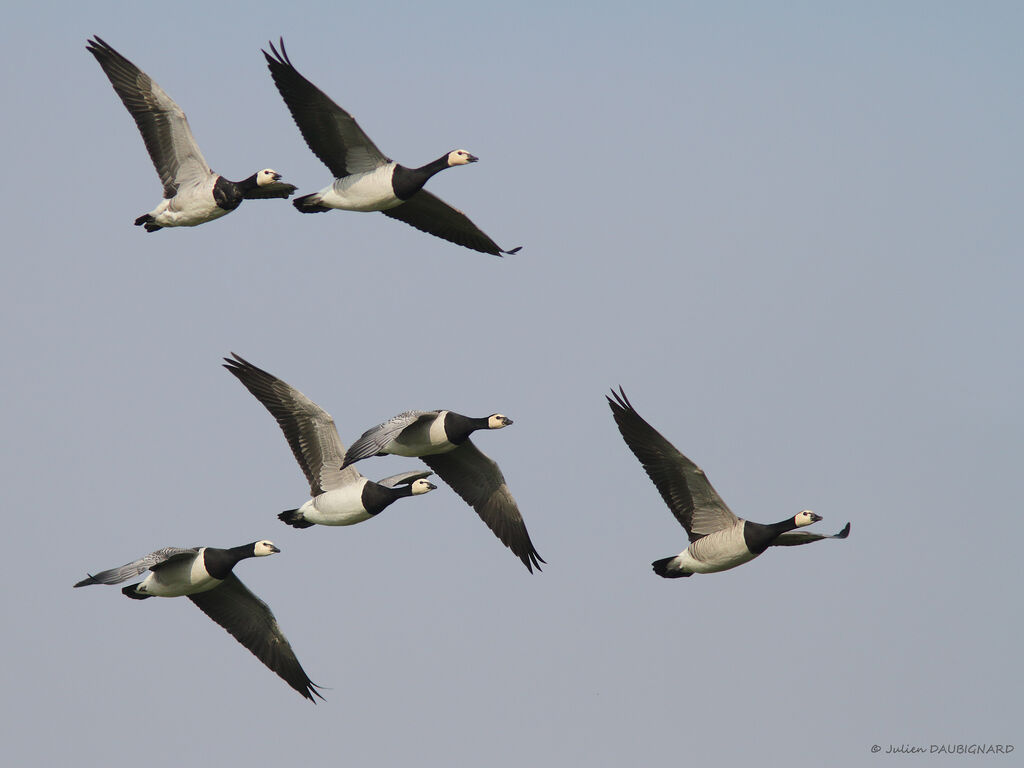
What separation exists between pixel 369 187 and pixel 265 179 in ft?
4.89

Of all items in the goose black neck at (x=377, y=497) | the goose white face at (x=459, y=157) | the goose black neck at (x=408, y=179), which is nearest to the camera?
the goose black neck at (x=377, y=497)

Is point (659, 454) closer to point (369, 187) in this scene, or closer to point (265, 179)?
point (369, 187)

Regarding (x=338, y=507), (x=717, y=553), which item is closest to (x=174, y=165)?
(x=338, y=507)

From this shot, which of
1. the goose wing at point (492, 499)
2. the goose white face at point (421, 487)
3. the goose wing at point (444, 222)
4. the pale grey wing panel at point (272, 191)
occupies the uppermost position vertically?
the pale grey wing panel at point (272, 191)

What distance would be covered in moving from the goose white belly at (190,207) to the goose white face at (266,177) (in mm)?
602

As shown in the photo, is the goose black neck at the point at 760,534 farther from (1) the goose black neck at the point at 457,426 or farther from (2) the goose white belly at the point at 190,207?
(2) the goose white belly at the point at 190,207

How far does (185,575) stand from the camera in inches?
635

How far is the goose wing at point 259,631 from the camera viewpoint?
17.1m

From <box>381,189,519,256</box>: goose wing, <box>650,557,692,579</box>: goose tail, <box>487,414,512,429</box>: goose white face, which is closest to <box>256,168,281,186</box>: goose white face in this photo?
<box>381,189,519,256</box>: goose wing

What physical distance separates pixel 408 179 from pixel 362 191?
669 mm

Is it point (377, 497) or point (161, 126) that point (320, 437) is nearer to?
point (377, 497)

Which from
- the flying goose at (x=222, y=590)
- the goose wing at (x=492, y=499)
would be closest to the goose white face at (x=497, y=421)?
the goose wing at (x=492, y=499)

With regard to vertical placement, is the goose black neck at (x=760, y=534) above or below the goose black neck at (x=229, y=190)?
below

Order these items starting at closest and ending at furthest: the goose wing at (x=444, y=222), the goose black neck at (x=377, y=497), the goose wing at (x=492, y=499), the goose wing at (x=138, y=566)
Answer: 1. the goose wing at (x=138, y=566)
2. the goose black neck at (x=377, y=497)
3. the goose wing at (x=492, y=499)
4. the goose wing at (x=444, y=222)
